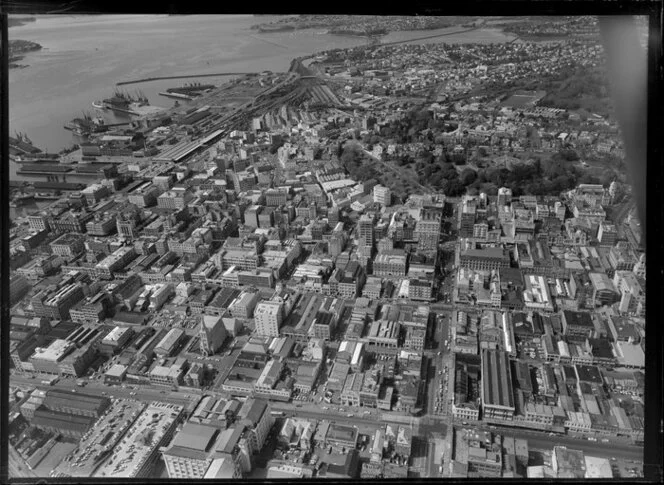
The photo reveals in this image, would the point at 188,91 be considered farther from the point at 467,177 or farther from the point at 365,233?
the point at 467,177

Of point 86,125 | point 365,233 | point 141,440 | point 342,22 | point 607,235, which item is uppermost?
point 342,22

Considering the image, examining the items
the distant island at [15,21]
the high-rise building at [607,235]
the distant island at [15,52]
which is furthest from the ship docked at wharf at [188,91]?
the high-rise building at [607,235]

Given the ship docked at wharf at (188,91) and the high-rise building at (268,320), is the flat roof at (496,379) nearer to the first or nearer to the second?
the high-rise building at (268,320)

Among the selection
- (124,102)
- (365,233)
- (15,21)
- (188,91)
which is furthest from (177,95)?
(15,21)

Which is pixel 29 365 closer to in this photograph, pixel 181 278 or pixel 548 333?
pixel 181 278

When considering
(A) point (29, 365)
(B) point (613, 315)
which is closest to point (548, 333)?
(B) point (613, 315)

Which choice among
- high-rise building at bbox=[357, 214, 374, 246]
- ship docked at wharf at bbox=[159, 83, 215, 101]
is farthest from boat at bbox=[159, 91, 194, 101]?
high-rise building at bbox=[357, 214, 374, 246]

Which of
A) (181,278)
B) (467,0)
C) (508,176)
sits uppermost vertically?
(467,0)
